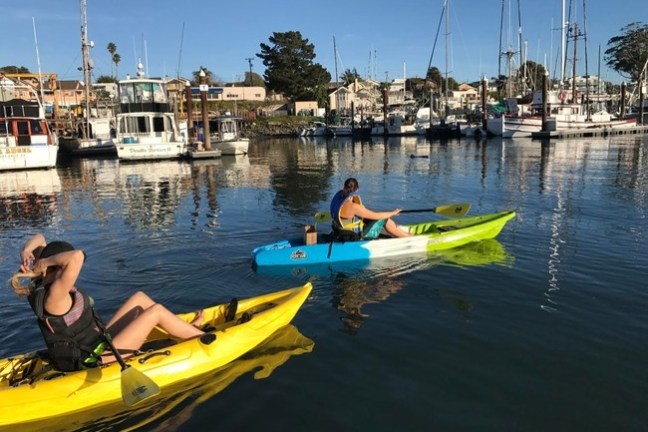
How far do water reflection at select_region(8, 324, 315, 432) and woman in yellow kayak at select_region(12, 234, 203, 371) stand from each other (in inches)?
20.6


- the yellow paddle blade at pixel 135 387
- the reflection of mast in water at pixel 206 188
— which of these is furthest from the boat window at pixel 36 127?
the yellow paddle blade at pixel 135 387

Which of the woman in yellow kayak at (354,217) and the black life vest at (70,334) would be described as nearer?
the black life vest at (70,334)

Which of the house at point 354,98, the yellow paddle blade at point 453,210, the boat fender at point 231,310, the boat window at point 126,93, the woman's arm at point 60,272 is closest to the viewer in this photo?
the woman's arm at point 60,272

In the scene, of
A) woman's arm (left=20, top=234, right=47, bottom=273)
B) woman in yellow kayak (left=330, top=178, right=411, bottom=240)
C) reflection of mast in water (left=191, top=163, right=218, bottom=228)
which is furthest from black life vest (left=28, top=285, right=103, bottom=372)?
reflection of mast in water (left=191, top=163, right=218, bottom=228)

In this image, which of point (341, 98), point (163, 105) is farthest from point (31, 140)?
point (341, 98)

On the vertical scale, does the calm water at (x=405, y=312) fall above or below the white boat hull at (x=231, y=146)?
below

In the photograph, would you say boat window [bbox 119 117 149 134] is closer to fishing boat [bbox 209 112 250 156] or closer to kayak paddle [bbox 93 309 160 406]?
fishing boat [bbox 209 112 250 156]

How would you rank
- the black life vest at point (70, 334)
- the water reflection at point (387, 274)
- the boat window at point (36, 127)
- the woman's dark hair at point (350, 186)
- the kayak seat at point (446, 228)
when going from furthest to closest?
1. the boat window at point (36, 127)
2. the kayak seat at point (446, 228)
3. the woman's dark hair at point (350, 186)
4. the water reflection at point (387, 274)
5. the black life vest at point (70, 334)

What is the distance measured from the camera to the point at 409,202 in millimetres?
17906

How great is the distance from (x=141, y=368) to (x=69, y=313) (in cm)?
103

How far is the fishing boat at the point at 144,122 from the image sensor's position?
34.6 metres

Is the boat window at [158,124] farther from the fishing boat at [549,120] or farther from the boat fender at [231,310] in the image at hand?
the fishing boat at [549,120]

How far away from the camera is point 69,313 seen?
492 cm

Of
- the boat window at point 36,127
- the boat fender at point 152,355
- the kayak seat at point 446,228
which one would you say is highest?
the boat window at point 36,127
